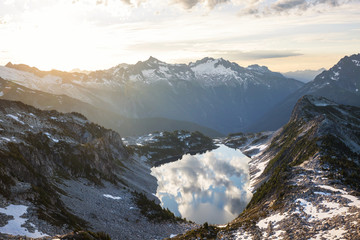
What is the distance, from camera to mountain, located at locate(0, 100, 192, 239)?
179 ft

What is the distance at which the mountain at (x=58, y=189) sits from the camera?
54.6m

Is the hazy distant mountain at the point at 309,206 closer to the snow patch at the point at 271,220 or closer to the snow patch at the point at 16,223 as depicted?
the snow patch at the point at 271,220

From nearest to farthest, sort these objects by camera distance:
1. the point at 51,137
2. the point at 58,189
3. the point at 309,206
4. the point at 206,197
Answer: the point at 309,206
the point at 58,189
the point at 51,137
the point at 206,197

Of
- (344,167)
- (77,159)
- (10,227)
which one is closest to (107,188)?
(77,159)

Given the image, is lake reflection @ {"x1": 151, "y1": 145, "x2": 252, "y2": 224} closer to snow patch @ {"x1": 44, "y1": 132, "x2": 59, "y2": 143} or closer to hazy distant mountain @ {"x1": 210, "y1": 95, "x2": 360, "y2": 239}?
hazy distant mountain @ {"x1": 210, "y1": 95, "x2": 360, "y2": 239}

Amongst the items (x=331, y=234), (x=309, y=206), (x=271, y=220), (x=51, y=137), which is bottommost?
(x=271, y=220)

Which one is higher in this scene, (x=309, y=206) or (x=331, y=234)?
(x=331, y=234)

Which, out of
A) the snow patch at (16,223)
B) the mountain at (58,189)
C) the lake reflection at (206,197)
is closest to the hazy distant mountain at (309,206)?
the mountain at (58,189)

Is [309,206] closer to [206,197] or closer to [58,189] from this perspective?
[58,189]

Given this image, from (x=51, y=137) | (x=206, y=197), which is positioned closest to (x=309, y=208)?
(x=51, y=137)

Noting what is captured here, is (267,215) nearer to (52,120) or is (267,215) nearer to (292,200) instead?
(292,200)

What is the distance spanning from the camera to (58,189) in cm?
8212

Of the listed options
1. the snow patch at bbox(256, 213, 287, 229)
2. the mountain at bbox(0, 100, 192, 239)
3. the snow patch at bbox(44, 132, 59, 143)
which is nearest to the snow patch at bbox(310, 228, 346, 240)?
the snow patch at bbox(256, 213, 287, 229)

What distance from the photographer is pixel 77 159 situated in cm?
10831
